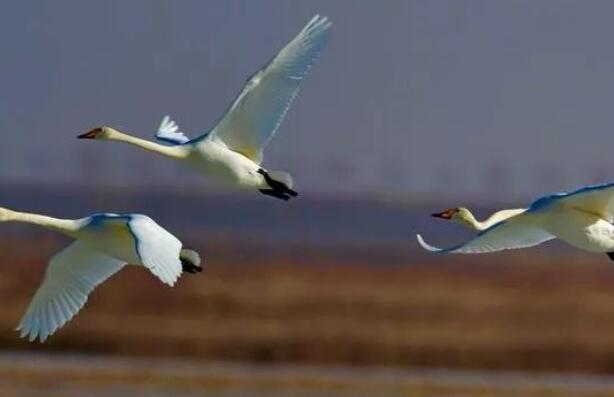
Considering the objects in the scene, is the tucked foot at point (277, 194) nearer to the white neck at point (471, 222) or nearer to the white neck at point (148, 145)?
the white neck at point (148, 145)

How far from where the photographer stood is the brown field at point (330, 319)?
2875 cm

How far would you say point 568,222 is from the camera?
15117 mm

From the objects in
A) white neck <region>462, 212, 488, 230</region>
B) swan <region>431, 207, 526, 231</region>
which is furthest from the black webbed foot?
white neck <region>462, 212, 488, 230</region>

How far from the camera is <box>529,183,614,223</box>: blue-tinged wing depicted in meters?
15.0

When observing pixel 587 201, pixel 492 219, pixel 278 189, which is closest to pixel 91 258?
pixel 278 189

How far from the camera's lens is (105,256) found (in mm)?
15586

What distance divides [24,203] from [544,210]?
225 feet

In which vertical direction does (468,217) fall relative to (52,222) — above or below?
above

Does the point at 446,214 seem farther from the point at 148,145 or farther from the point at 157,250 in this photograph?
the point at 157,250

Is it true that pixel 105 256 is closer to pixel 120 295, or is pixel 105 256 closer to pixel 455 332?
pixel 455 332

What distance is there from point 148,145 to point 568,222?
2.61 m

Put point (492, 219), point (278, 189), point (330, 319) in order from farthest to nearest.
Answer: point (330, 319) < point (492, 219) < point (278, 189)

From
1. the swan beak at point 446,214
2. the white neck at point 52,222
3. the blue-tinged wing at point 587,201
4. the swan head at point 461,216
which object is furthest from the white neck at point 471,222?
the white neck at point 52,222

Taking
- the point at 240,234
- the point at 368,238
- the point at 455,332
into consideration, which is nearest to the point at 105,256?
the point at 455,332
